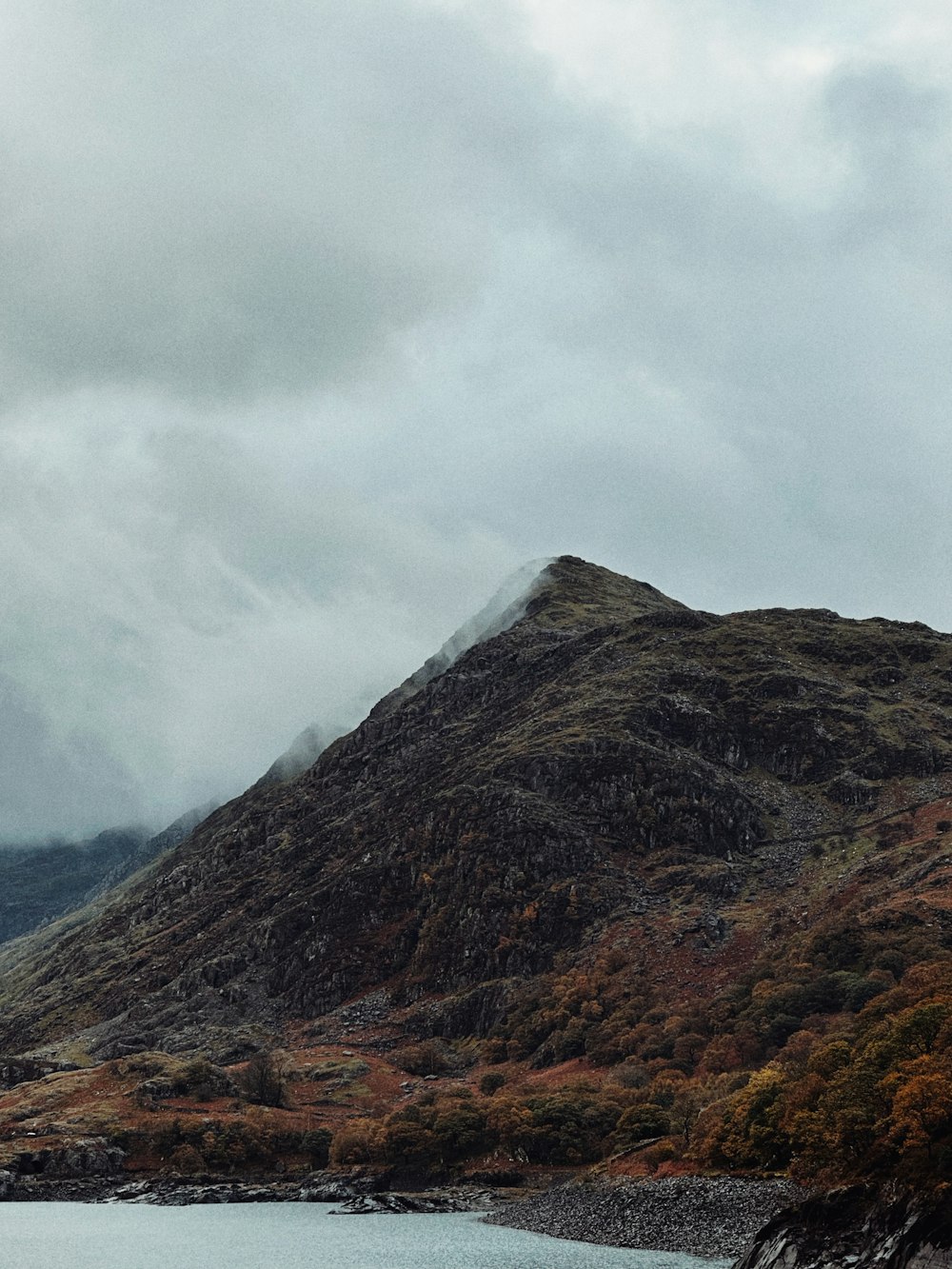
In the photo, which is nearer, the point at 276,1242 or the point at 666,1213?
the point at 666,1213

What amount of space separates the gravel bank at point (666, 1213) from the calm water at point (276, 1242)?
305 centimetres

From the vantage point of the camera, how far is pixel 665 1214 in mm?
121000

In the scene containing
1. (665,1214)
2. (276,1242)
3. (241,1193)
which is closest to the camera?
(665,1214)

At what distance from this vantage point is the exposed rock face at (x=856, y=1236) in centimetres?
6397

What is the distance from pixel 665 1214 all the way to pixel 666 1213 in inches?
5.8

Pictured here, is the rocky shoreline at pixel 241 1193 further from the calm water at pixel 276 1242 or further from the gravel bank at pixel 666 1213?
the gravel bank at pixel 666 1213

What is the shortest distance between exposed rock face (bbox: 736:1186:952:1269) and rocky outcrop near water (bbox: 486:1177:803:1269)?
26.8 metres

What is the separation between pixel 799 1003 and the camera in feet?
654

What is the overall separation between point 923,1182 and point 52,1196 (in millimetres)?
167801

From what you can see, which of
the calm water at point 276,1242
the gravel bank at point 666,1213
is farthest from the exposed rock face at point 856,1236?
the gravel bank at point 666,1213

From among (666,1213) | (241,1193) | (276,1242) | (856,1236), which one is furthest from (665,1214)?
(241,1193)

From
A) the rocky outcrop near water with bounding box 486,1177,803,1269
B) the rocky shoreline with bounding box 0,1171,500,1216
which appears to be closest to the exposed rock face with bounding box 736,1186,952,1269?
the rocky outcrop near water with bounding box 486,1177,803,1269

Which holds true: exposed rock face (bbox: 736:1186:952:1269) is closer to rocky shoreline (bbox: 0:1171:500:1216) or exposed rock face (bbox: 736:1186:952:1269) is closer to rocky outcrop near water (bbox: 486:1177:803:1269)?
rocky outcrop near water (bbox: 486:1177:803:1269)

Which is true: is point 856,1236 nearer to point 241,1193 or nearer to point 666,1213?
point 666,1213
